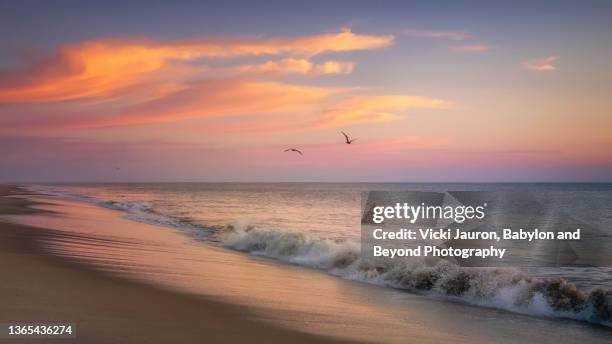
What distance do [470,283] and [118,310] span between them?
25.0 ft

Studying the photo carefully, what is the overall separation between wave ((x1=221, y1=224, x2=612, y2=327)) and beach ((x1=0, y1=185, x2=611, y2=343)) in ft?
1.20

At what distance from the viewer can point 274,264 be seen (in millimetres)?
15828

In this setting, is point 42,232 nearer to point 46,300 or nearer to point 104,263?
point 104,263

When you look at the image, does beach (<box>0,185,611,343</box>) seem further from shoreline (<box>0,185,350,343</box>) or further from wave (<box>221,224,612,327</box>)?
wave (<box>221,224,612,327</box>)

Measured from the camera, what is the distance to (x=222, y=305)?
903 cm

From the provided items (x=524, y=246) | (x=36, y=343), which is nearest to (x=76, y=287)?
(x=36, y=343)

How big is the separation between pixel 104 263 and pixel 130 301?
4150 mm

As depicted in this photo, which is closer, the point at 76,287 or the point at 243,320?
the point at 243,320

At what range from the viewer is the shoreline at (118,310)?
6.94 metres

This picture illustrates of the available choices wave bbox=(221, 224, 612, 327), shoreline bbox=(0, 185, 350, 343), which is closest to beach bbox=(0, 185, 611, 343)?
shoreline bbox=(0, 185, 350, 343)

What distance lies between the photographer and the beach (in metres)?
7.38

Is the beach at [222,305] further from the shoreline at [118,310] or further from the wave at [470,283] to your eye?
the wave at [470,283]

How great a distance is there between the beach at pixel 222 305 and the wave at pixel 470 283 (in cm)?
36

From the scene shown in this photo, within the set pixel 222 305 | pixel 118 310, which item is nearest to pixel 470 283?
pixel 222 305
